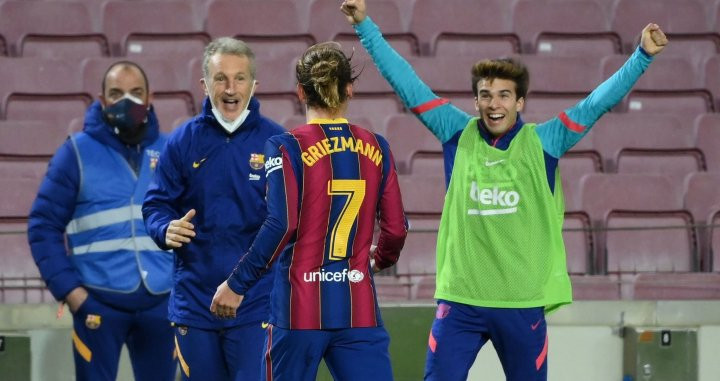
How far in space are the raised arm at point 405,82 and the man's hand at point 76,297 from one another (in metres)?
1.41

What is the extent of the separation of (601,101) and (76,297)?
208 centimetres

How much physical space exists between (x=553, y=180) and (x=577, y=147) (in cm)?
348

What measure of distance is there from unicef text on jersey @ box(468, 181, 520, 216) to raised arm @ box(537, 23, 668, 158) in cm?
22

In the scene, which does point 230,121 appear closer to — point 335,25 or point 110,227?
point 110,227

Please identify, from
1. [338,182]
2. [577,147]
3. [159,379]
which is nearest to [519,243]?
[338,182]

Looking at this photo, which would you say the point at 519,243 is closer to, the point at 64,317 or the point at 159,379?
the point at 159,379

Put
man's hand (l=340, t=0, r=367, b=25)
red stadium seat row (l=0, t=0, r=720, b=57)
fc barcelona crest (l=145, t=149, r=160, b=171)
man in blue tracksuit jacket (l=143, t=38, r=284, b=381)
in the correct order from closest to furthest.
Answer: man in blue tracksuit jacket (l=143, t=38, r=284, b=381) → man's hand (l=340, t=0, r=367, b=25) → fc barcelona crest (l=145, t=149, r=160, b=171) → red stadium seat row (l=0, t=0, r=720, b=57)

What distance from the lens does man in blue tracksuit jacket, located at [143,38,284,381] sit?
412 centimetres

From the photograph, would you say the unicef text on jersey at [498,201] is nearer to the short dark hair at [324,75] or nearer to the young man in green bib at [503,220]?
the young man in green bib at [503,220]

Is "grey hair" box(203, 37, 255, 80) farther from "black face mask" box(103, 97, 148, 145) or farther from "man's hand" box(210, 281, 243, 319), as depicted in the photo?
"man's hand" box(210, 281, 243, 319)

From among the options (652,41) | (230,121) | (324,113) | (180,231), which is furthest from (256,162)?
(652,41)

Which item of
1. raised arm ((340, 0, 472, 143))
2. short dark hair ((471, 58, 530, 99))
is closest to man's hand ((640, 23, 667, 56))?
short dark hair ((471, 58, 530, 99))

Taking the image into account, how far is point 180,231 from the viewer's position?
12.9 ft

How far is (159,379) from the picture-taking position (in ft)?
15.4
